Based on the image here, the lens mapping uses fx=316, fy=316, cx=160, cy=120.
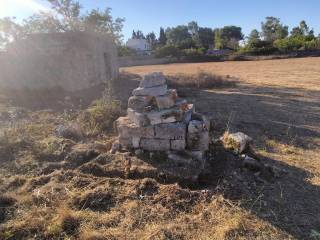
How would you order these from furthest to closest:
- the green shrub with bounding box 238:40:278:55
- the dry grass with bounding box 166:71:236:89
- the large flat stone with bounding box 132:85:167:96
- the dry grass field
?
the green shrub with bounding box 238:40:278:55, the dry grass with bounding box 166:71:236:89, the large flat stone with bounding box 132:85:167:96, the dry grass field

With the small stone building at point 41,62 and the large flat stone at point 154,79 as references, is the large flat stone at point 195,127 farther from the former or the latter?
the small stone building at point 41,62

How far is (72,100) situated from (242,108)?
5.36 meters

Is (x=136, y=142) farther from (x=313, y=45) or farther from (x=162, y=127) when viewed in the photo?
(x=313, y=45)

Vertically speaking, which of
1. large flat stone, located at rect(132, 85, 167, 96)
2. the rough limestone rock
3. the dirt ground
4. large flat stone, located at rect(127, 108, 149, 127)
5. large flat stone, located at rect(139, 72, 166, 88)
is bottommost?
the dirt ground

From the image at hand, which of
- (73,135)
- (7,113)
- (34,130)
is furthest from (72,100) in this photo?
(73,135)

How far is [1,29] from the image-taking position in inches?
561

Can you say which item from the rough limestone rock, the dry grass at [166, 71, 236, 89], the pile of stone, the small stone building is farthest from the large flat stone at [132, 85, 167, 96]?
the dry grass at [166, 71, 236, 89]

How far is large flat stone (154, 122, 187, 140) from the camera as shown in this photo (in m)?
4.45

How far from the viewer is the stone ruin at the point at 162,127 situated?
4449mm

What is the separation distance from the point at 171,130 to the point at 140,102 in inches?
26.6

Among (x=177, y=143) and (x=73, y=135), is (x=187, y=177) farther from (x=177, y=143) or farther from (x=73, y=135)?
(x=73, y=135)

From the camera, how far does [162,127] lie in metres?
4.54

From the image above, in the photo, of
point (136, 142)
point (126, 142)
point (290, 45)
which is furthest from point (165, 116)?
point (290, 45)

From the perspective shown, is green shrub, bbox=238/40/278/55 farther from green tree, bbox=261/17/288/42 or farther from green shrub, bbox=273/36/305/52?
green tree, bbox=261/17/288/42
